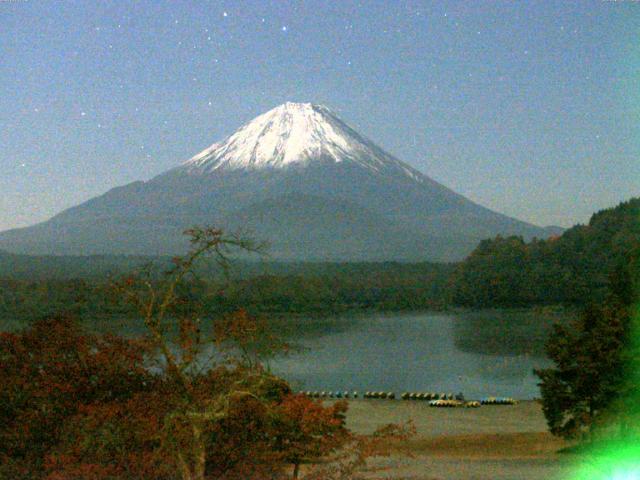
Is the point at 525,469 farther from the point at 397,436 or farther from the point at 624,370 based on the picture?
the point at 397,436

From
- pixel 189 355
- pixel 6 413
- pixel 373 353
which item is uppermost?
pixel 189 355

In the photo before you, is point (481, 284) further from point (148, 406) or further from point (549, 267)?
point (148, 406)

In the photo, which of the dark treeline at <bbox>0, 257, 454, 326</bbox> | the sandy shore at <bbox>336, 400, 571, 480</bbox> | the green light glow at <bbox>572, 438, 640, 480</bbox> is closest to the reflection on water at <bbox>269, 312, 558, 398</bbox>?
the sandy shore at <bbox>336, 400, 571, 480</bbox>

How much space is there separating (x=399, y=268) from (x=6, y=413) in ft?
374

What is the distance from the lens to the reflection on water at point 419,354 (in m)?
40.5

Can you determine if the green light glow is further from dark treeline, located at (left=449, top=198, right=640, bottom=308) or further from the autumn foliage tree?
dark treeline, located at (left=449, top=198, right=640, bottom=308)

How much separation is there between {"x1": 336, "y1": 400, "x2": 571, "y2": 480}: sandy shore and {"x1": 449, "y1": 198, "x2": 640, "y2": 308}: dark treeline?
5997 centimetres

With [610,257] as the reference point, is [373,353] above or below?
below

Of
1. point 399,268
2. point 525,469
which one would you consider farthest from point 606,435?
point 399,268

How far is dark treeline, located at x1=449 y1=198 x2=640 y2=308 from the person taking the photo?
91.1 metres

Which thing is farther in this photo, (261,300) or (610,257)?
(610,257)

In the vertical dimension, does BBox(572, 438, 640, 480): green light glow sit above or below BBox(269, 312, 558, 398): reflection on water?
above

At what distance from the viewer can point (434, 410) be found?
102ft

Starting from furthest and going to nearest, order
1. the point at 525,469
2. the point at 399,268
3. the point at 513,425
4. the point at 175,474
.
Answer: the point at 399,268 < the point at 513,425 < the point at 525,469 < the point at 175,474
